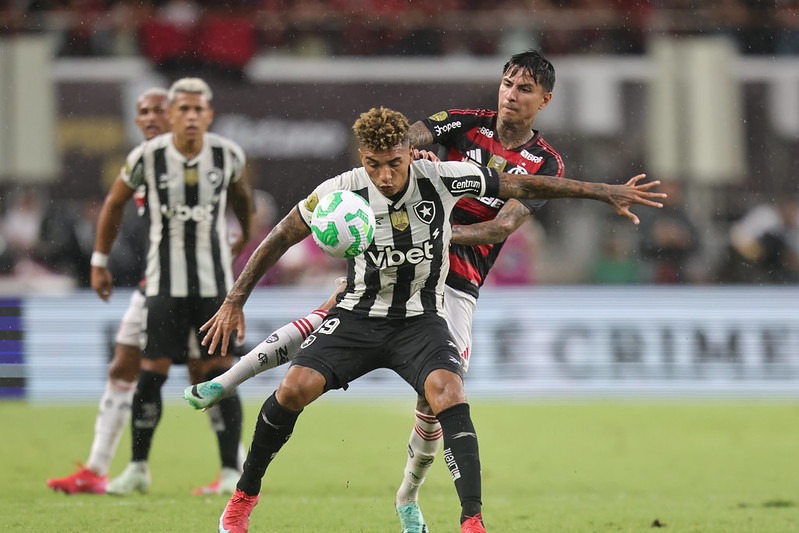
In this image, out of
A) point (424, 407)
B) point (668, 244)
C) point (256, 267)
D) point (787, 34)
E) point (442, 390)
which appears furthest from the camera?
point (787, 34)

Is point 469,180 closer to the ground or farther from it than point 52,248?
farther from it

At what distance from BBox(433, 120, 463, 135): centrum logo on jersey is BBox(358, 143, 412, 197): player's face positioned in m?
1.03

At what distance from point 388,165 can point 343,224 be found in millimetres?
405

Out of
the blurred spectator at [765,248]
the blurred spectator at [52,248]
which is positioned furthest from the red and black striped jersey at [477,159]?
the blurred spectator at [765,248]

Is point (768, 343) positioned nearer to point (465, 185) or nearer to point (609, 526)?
point (609, 526)

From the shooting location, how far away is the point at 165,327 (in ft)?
27.6

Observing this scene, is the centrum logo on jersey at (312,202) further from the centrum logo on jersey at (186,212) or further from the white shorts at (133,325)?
the white shorts at (133,325)

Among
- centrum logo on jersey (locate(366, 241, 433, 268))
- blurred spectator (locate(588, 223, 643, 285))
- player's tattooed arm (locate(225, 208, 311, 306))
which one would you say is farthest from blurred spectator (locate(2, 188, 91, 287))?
centrum logo on jersey (locate(366, 241, 433, 268))

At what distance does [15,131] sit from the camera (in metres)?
16.5

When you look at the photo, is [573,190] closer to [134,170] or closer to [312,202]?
[312,202]

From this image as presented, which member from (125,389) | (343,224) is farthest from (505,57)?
(343,224)

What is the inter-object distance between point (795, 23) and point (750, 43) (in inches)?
30.1

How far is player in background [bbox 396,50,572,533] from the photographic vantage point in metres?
6.96

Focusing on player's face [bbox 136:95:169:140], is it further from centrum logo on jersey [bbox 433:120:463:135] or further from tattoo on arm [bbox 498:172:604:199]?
tattoo on arm [bbox 498:172:604:199]
